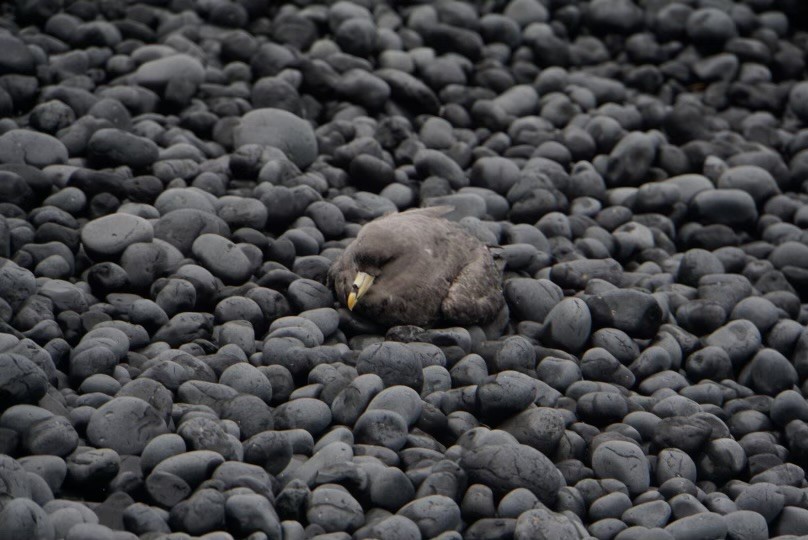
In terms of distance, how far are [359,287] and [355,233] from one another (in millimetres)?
874

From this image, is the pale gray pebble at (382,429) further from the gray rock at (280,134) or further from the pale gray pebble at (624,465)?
the gray rock at (280,134)

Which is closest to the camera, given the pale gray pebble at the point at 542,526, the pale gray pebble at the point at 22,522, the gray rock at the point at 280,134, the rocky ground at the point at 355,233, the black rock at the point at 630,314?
the pale gray pebble at the point at 22,522

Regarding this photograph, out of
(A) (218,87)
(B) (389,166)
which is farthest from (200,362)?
(A) (218,87)

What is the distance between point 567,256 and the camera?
550cm

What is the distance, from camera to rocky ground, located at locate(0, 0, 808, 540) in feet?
12.0

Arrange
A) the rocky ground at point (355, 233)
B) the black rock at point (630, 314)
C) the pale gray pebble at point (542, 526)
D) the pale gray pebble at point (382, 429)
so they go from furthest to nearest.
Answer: the black rock at point (630, 314)
the pale gray pebble at point (382, 429)
the rocky ground at point (355, 233)
the pale gray pebble at point (542, 526)

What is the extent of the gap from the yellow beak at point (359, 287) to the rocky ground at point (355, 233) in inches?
7.0

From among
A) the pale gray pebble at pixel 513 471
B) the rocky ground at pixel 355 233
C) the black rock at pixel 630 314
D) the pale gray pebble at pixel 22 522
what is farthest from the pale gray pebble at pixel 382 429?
the black rock at pixel 630 314

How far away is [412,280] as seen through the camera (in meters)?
4.72

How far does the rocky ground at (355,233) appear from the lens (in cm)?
364

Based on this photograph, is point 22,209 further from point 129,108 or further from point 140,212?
point 129,108

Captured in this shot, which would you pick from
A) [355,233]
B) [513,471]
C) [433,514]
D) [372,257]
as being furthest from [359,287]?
[433,514]

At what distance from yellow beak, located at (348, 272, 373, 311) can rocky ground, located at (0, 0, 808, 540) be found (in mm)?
178

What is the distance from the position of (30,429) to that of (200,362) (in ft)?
2.51
